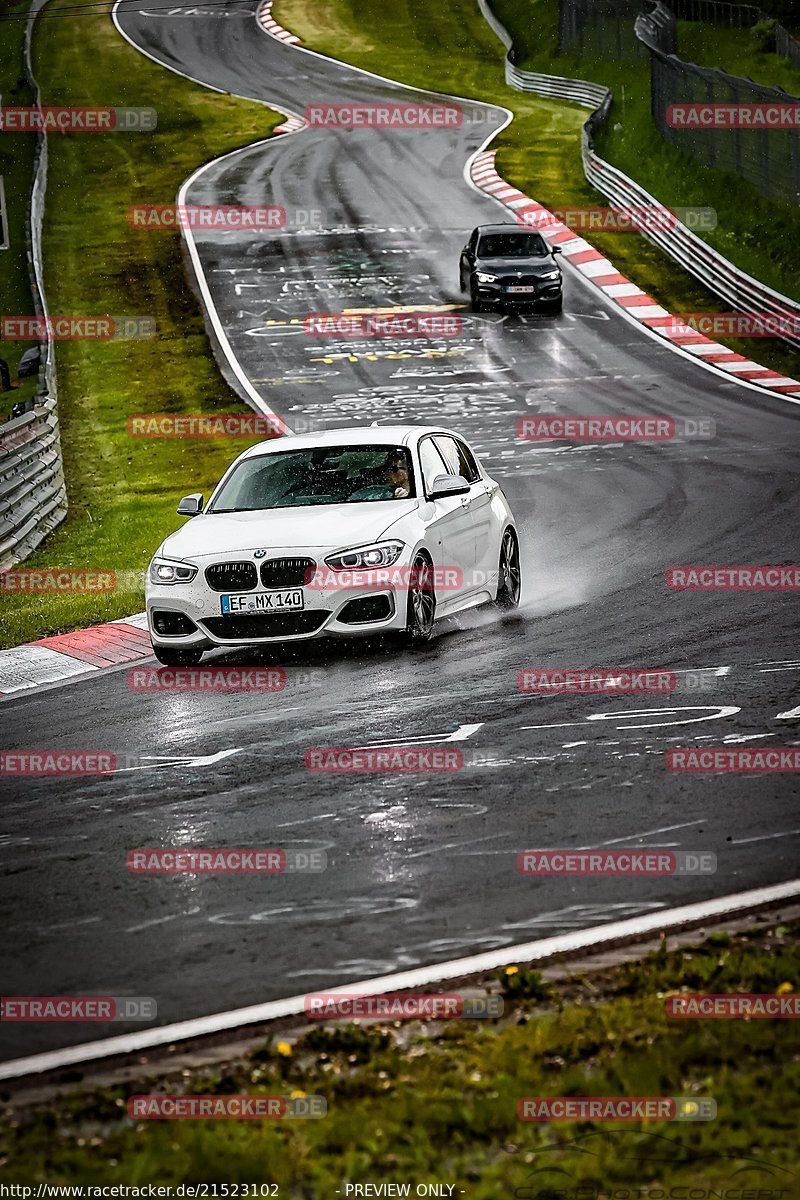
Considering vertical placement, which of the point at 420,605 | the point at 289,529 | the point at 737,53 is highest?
the point at 737,53

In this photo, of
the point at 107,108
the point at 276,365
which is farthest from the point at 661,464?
the point at 107,108

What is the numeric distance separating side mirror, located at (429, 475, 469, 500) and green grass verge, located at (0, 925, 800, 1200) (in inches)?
268

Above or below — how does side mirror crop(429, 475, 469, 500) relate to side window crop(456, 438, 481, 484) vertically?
above

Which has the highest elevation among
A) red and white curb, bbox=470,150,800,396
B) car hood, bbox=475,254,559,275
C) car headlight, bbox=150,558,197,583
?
car headlight, bbox=150,558,197,583

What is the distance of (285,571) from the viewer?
11406 millimetres

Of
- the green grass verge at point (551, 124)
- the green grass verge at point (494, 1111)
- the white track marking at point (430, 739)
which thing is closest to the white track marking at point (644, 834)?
the green grass verge at point (494, 1111)

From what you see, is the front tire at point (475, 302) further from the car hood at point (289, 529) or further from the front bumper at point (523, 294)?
the car hood at point (289, 529)

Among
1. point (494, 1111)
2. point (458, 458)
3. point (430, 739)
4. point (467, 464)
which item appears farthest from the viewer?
point (467, 464)

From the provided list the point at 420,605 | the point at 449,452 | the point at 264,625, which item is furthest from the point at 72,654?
the point at 449,452

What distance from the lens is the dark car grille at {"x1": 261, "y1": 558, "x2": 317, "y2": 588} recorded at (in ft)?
37.3

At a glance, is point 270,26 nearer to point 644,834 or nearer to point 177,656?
point 177,656

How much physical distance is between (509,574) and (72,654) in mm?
3453

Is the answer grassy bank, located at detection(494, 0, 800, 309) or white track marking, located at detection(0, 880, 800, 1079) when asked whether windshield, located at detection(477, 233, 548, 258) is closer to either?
grassy bank, located at detection(494, 0, 800, 309)

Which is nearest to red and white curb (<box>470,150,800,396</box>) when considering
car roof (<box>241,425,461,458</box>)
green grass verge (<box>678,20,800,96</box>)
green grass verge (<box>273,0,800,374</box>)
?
green grass verge (<box>273,0,800,374</box>)
